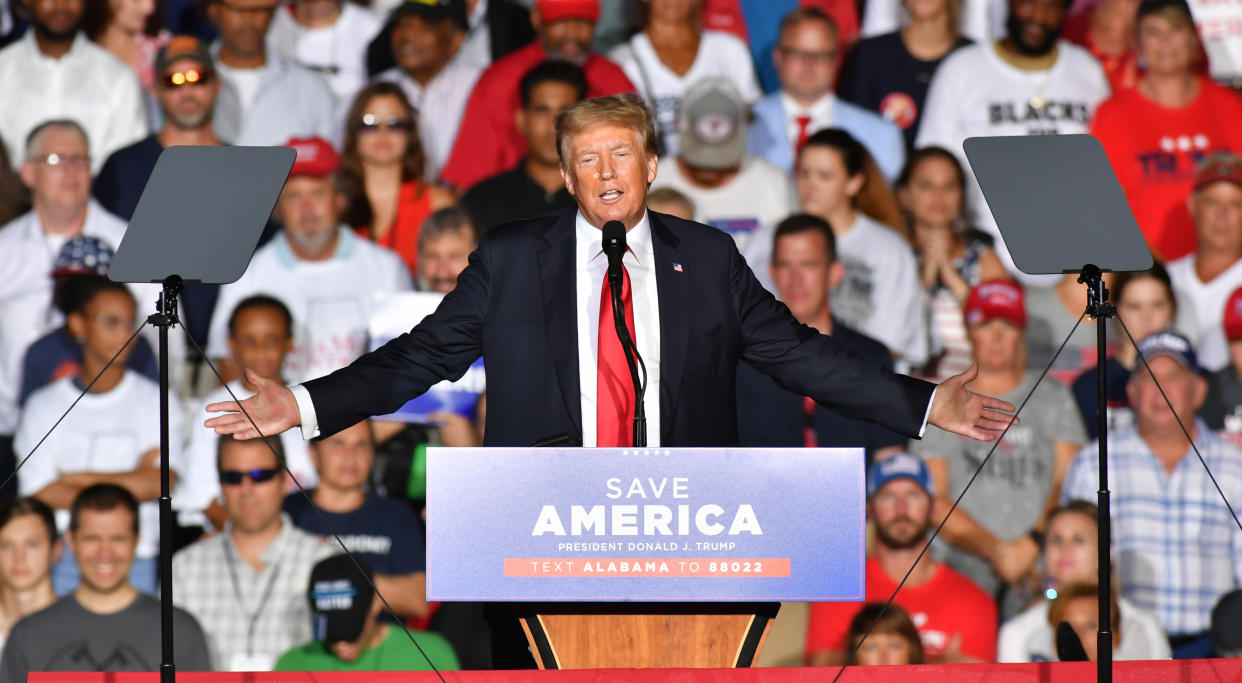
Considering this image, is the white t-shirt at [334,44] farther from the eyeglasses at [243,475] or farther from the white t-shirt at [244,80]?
the eyeglasses at [243,475]

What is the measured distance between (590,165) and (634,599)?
0.71 meters

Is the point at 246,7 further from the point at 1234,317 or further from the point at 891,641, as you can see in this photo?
the point at 1234,317

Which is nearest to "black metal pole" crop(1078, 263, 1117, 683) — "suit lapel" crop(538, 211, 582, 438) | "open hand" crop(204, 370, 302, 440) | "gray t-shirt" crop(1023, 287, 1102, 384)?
"suit lapel" crop(538, 211, 582, 438)

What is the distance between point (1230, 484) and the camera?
4637 mm

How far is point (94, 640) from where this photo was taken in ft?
14.4

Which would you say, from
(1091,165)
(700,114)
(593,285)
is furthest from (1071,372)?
(593,285)

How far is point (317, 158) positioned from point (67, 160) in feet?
2.75

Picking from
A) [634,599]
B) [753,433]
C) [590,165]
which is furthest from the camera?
[753,433]

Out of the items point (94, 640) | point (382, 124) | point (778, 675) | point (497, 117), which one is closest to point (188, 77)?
point (382, 124)

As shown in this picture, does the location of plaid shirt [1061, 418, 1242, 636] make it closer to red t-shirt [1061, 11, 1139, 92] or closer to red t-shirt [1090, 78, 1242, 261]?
red t-shirt [1090, 78, 1242, 261]

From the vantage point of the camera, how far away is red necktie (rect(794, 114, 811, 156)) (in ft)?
15.6

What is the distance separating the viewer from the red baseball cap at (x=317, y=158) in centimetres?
469

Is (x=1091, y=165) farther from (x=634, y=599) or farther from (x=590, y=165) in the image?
(x=634, y=599)

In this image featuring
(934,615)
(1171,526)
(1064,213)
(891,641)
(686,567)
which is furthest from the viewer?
(1171,526)
